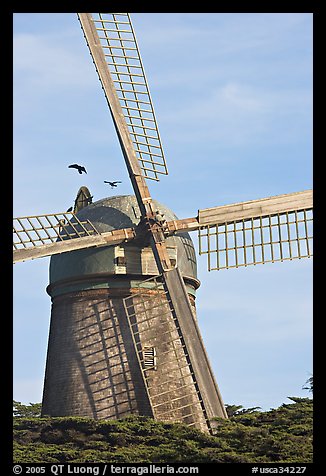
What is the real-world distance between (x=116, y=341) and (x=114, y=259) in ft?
6.70

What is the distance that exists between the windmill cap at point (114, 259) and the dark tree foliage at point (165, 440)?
139 inches

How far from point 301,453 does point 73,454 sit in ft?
16.3

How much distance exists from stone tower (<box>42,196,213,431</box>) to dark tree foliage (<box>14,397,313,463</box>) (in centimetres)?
96

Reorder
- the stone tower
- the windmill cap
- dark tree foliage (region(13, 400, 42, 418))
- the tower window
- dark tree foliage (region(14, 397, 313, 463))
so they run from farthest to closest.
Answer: dark tree foliage (region(13, 400, 42, 418))
the windmill cap
the tower window
the stone tower
dark tree foliage (region(14, 397, 313, 463))

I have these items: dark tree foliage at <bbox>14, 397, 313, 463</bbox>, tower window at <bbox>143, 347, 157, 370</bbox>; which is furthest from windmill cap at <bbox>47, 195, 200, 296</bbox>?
dark tree foliage at <bbox>14, 397, 313, 463</bbox>

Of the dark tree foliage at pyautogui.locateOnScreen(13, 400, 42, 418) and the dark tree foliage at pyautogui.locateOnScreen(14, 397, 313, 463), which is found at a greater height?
the dark tree foliage at pyautogui.locateOnScreen(13, 400, 42, 418)

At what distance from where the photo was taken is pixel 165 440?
74.7 feet

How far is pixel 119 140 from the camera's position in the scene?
26.5 meters

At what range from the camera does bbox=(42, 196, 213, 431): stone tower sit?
82.9 feet

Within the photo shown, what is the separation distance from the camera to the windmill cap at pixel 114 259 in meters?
25.8

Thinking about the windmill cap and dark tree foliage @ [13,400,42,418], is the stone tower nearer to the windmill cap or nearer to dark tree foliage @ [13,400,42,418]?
the windmill cap
